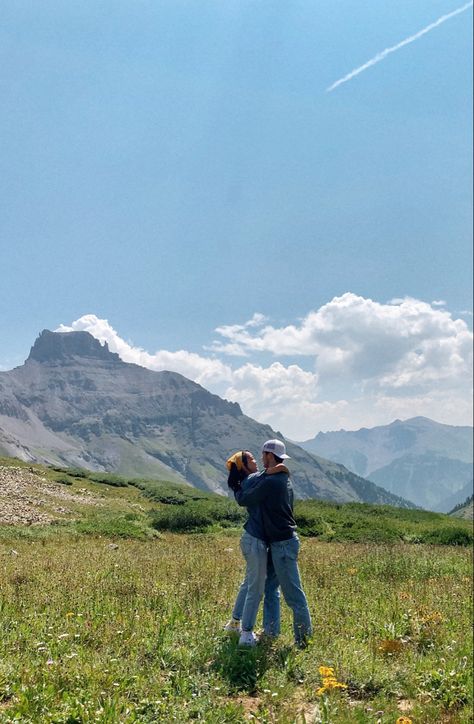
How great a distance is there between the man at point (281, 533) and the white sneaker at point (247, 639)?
726mm

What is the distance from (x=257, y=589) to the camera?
670 cm

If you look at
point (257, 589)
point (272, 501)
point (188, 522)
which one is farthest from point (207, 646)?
point (188, 522)

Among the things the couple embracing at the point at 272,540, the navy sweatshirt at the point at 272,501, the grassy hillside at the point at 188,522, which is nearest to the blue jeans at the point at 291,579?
the couple embracing at the point at 272,540

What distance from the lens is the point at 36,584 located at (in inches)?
338

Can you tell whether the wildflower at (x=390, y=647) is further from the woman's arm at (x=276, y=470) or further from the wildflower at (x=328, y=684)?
the woman's arm at (x=276, y=470)

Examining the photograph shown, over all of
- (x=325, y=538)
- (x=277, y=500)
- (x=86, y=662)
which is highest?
(x=277, y=500)

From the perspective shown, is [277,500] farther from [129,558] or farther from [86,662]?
[129,558]

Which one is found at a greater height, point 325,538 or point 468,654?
point 468,654

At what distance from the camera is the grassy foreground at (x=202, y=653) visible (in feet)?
15.7

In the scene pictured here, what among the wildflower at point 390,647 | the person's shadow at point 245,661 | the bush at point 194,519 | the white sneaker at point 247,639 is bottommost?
the bush at point 194,519

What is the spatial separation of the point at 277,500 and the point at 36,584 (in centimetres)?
496

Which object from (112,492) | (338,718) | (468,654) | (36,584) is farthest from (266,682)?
(112,492)

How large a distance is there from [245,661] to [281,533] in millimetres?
1624

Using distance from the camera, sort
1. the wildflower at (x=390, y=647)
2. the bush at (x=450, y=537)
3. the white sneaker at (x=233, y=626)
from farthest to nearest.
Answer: the bush at (x=450, y=537) → the white sneaker at (x=233, y=626) → the wildflower at (x=390, y=647)
